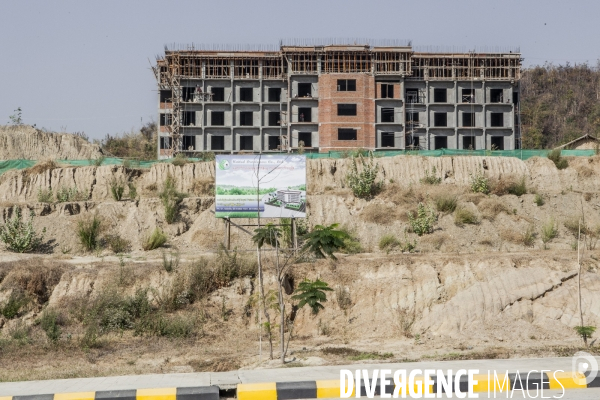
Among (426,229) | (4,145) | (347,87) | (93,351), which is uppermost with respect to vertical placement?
(347,87)

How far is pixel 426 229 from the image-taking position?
30.9 metres

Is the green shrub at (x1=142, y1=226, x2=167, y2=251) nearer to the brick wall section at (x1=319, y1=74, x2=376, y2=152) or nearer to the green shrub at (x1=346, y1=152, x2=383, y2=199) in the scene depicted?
the green shrub at (x1=346, y1=152, x2=383, y2=199)

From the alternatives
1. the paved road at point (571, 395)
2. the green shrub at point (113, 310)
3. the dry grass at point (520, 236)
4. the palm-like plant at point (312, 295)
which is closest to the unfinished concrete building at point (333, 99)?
the dry grass at point (520, 236)

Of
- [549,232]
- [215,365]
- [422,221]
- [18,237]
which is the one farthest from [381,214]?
[215,365]

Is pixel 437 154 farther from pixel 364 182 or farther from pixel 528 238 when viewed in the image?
pixel 528 238

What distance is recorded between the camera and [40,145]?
2482 inches

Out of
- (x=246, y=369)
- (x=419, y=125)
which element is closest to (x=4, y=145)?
(x=419, y=125)

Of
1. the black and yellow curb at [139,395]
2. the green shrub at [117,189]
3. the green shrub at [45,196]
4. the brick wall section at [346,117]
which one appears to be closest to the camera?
the black and yellow curb at [139,395]

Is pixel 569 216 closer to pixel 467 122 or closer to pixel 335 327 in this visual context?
pixel 335 327

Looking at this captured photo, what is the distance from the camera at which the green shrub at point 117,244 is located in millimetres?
30172

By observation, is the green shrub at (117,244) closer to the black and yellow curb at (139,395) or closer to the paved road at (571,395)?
the black and yellow curb at (139,395)

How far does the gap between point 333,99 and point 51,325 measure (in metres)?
42.5

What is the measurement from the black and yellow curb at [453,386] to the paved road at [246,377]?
377 mm

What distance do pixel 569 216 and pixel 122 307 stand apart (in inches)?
826
